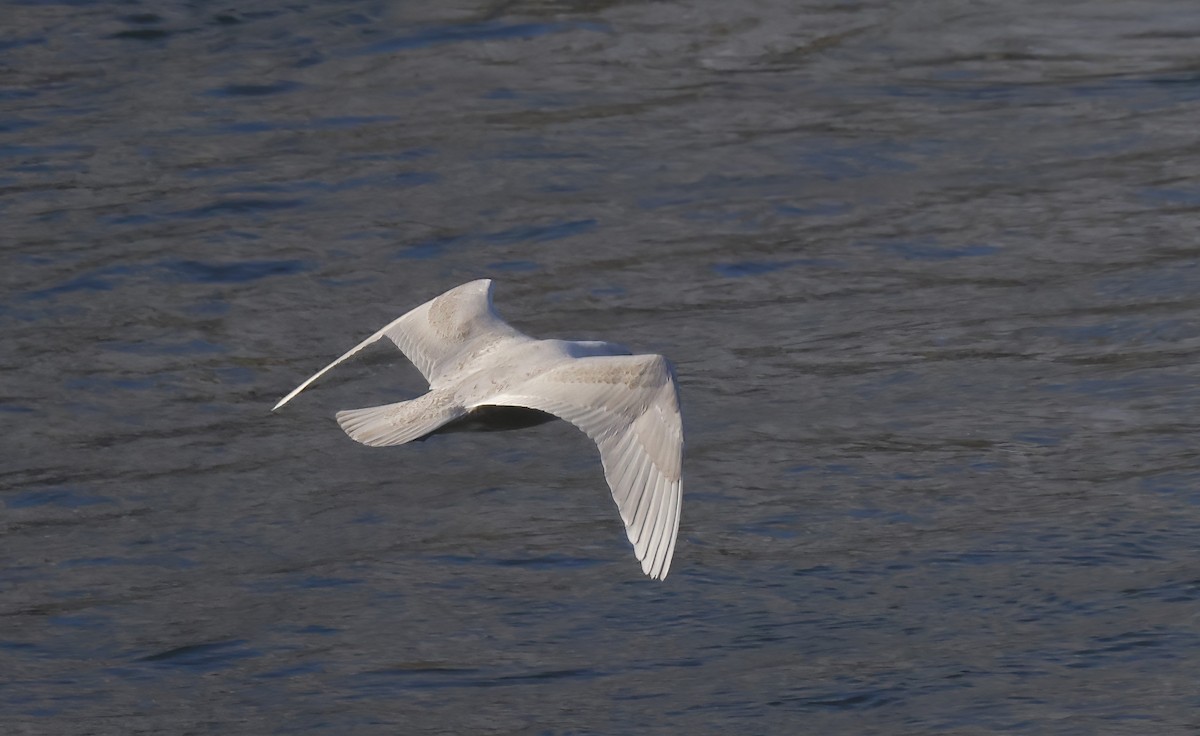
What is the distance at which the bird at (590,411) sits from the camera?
564cm

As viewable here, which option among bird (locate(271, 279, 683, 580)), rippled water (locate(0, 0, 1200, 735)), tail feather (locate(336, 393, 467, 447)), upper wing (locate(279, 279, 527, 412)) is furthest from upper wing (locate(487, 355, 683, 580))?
rippled water (locate(0, 0, 1200, 735))

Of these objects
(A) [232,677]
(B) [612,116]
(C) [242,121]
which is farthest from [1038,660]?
(C) [242,121]

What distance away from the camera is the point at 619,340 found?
9586mm

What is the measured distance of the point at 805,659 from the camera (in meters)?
6.81

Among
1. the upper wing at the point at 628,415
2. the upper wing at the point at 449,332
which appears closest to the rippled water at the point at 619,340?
the upper wing at the point at 449,332

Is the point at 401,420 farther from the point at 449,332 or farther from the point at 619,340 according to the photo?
the point at 619,340

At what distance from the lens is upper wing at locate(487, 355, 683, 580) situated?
18.6 feet

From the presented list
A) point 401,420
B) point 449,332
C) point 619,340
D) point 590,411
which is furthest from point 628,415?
point 619,340

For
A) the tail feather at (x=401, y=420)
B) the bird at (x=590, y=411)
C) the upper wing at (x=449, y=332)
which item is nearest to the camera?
the bird at (x=590, y=411)

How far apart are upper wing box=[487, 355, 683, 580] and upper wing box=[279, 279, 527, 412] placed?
2.22 feet

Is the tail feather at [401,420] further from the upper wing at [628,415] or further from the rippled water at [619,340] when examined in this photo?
the rippled water at [619,340]

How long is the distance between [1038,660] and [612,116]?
671 centimetres

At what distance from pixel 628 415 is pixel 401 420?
70 cm

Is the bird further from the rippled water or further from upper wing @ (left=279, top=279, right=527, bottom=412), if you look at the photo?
the rippled water
